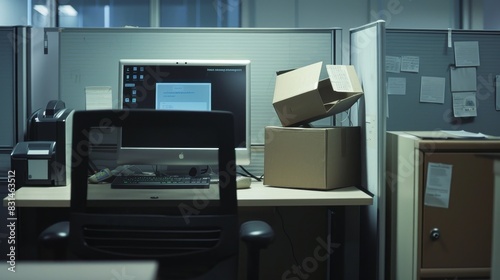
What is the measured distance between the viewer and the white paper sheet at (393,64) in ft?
7.50

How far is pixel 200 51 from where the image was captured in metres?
2.19

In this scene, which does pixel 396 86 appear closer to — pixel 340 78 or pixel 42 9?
pixel 340 78

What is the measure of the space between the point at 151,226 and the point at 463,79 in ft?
5.76

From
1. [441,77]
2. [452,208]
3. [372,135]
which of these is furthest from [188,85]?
[441,77]

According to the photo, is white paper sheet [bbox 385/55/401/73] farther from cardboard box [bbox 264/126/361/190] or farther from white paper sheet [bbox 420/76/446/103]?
cardboard box [bbox 264/126/361/190]

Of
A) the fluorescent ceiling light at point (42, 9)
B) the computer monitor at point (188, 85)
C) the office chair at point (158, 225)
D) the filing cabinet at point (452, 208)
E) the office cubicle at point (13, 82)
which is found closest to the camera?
the office chair at point (158, 225)

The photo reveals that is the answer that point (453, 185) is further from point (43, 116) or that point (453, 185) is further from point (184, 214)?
point (43, 116)

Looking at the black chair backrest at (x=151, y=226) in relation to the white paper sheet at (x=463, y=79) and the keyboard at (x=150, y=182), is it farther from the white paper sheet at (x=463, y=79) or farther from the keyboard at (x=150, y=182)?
the white paper sheet at (x=463, y=79)

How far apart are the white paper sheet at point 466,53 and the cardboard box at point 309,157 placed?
79cm

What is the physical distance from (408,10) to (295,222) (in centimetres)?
230

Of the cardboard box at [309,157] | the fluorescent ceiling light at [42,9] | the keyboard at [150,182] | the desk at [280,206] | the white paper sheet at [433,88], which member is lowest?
the desk at [280,206]

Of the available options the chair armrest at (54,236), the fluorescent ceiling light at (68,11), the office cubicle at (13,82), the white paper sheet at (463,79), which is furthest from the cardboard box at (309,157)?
the fluorescent ceiling light at (68,11)

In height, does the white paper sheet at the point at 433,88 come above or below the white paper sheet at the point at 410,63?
below

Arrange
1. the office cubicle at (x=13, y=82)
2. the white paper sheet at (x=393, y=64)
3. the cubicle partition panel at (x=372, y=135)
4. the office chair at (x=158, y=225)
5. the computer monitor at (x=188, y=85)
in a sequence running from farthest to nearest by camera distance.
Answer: the white paper sheet at (x=393, y=64) < the office cubicle at (x=13, y=82) < the computer monitor at (x=188, y=85) < the cubicle partition panel at (x=372, y=135) < the office chair at (x=158, y=225)
